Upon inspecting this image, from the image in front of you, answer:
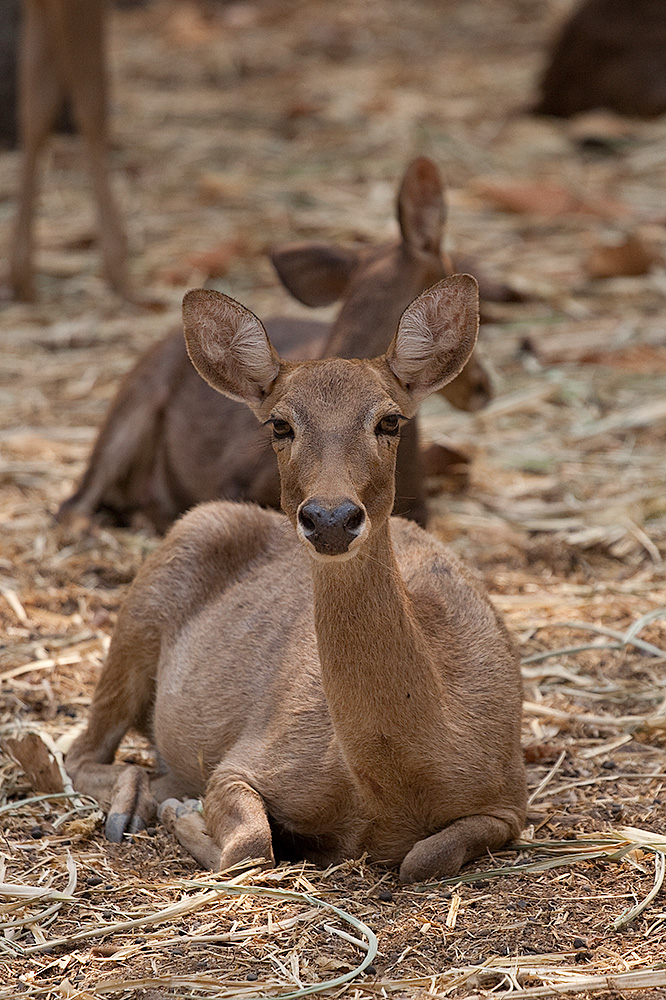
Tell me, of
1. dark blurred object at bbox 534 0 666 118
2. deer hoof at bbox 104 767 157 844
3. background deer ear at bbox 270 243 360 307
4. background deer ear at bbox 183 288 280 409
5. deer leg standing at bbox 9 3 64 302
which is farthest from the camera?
Result: dark blurred object at bbox 534 0 666 118

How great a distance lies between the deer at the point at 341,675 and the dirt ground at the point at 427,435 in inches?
5.8

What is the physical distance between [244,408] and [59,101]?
3780mm

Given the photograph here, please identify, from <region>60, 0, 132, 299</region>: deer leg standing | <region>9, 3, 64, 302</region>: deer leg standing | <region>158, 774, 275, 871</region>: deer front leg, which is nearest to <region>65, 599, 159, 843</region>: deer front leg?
<region>158, 774, 275, 871</region>: deer front leg

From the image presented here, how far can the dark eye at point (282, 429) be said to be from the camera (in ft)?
12.5

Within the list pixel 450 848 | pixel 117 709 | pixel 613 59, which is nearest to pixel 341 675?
pixel 450 848

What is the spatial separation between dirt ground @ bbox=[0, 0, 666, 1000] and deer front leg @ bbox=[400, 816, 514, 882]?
0.18 feet

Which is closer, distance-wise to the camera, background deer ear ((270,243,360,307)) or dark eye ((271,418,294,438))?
dark eye ((271,418,294,438))

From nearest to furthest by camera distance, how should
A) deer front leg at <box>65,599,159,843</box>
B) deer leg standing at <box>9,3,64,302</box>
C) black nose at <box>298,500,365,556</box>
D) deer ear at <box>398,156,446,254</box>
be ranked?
black nose at <box>298,500,365,556</box> → deer front leg at <box>65,599,159,843</box> → deer ear at <box>398,156,446,254</box> → deer leg standing at <box>9,3,64,302</box>

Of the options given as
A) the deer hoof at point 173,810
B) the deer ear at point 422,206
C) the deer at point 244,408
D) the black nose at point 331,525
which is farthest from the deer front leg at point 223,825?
the deer ear at point 422,206

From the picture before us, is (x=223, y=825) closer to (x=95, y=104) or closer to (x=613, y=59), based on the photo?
(x=95, y=104)

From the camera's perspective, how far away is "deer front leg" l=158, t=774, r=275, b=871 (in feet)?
13.1

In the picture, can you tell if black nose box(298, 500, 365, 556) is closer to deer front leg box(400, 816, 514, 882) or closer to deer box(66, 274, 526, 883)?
deer box(66, 274, 526, 883)

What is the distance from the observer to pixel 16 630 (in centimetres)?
581

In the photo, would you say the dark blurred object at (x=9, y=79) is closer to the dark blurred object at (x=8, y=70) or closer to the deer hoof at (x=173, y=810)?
the dark blurred object at (x=8, y=70)
